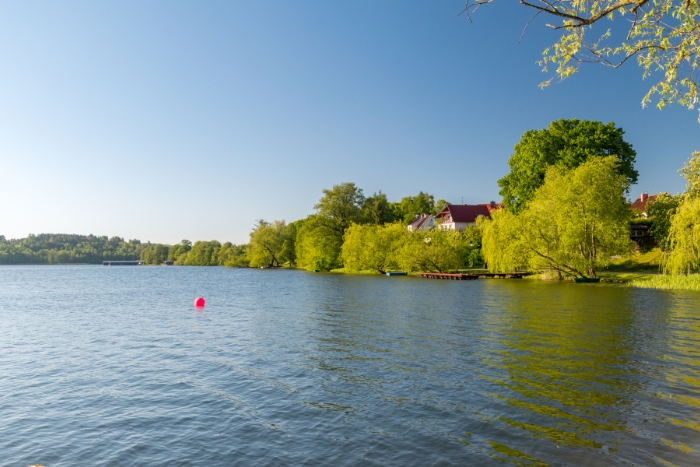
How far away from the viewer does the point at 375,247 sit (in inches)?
3701

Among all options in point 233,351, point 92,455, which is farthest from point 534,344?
point 92,455

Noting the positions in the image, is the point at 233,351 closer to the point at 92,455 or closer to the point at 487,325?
the point at 92,455

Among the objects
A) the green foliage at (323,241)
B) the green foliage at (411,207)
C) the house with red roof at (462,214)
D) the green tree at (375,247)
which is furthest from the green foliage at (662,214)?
the green foliage at (411,207)

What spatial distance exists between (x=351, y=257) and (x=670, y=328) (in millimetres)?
77465

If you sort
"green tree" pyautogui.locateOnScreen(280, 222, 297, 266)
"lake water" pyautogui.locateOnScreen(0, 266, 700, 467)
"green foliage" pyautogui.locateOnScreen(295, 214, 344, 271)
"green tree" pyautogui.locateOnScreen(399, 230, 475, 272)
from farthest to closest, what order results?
"green tree" pyautogui.locateOnScreen(280, 222, 297, 266), "green foliage" pyautogui.locateOnScreen(295, 214, 344, 271), "green tree" pyautogui.locateOnScreen(399, 230, 475, 272), "lake water" pyautogui.locateOnScreen(0, 266, 700, 467)

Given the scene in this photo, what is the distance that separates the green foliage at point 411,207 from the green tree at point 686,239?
330 feet

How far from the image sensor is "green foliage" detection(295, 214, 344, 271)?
11281 cm

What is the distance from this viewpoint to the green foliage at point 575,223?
→ 181ft

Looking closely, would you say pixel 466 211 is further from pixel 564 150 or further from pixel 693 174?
pixel 693 174

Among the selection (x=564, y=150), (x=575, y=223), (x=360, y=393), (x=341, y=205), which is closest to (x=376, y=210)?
(x=341, y=205)

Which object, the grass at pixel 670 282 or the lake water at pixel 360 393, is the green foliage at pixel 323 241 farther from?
the lake water at pixel 360 393

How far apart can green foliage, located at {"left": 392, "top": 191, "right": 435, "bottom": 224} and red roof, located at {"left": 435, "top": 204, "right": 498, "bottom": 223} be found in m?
16.0

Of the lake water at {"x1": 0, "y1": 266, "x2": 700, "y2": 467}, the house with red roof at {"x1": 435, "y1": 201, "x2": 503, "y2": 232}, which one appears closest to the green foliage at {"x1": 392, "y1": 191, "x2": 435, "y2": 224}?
the house with red roof at {"x1": 435, "y1": 201, "x2": 503, "y2": 232}

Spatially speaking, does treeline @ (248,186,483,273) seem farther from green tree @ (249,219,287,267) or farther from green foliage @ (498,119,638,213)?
green foliage @ (498,119,638,213)
